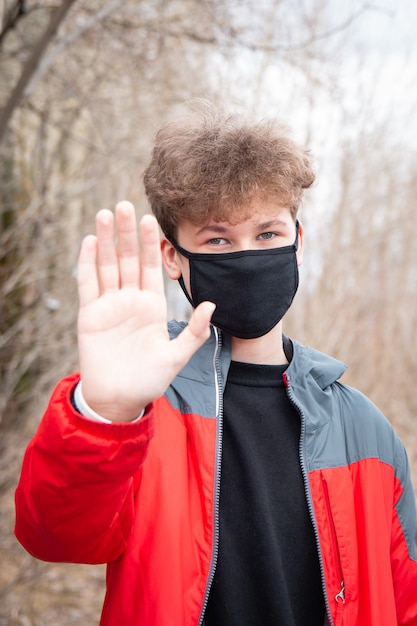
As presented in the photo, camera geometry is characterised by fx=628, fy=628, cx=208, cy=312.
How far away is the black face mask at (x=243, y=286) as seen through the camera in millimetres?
1831

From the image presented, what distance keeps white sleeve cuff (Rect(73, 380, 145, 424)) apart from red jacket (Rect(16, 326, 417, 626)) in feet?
0.06

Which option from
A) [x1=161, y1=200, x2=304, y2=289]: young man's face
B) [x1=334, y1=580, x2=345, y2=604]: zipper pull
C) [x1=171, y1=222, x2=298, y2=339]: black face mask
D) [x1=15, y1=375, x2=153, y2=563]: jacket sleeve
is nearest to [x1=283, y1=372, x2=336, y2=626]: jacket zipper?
[x1=334, y1=580, x2=345, y2=604]: zipper pull

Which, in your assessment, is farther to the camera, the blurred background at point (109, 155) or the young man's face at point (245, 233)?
the blurred background at point (109, 155)

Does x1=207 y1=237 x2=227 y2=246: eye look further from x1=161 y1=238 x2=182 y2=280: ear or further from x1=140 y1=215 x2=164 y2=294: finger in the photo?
x1=140 y1=215 x2=164 y2=294: finger

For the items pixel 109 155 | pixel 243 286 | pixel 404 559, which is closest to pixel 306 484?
pixel 404 559

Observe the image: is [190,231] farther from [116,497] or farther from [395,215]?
[395,215]

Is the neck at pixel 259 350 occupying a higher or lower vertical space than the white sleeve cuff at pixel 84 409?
A: lower

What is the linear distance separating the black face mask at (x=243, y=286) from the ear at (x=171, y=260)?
7cm

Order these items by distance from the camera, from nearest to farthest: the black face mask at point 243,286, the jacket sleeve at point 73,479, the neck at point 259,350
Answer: the jacket sleeve at point 73,479
the black face mask at point 243,286
the neck at point 259,350

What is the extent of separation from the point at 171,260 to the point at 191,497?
2.38 feet

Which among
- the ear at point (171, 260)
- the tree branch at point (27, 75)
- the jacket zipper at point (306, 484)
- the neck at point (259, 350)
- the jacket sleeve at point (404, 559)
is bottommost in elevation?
the jacket sleeve at point (404, 559)

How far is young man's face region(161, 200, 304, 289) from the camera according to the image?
1.84 metres

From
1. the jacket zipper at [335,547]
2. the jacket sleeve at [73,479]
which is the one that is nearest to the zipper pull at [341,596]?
the jacket zipper at [335,547]

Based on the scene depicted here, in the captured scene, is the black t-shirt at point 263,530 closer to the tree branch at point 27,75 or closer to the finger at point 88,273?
the finger at point 88,273
